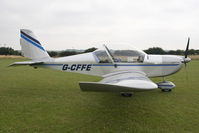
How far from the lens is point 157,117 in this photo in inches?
128

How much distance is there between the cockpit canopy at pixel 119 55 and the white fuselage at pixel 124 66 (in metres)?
0.14

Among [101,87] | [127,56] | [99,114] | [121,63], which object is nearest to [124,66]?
[121,63]

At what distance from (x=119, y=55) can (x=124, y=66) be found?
450 mm

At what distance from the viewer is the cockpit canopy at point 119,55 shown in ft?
16.2

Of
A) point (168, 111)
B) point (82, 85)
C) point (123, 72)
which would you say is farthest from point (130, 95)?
point (82, 85)

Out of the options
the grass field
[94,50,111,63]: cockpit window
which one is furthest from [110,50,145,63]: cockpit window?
the grass field

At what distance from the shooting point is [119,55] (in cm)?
496

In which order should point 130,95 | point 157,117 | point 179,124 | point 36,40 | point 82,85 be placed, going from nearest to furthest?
point 82,85 < point 179,124 < point 157,117 < point 130,95 < point 36,40

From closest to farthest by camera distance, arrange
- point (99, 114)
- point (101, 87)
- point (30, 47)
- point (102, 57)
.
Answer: point (101, 87) → point (99, 114) → point (102, 57) → point (30, 47)

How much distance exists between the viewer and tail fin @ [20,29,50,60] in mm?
5844

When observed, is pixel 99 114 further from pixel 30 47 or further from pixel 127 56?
pixel 30 47

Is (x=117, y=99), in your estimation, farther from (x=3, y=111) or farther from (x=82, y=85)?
(x=3, y=111)

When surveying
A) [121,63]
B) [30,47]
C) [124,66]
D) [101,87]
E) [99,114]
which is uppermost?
[30,47]

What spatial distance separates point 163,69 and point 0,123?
5235 millimetres
